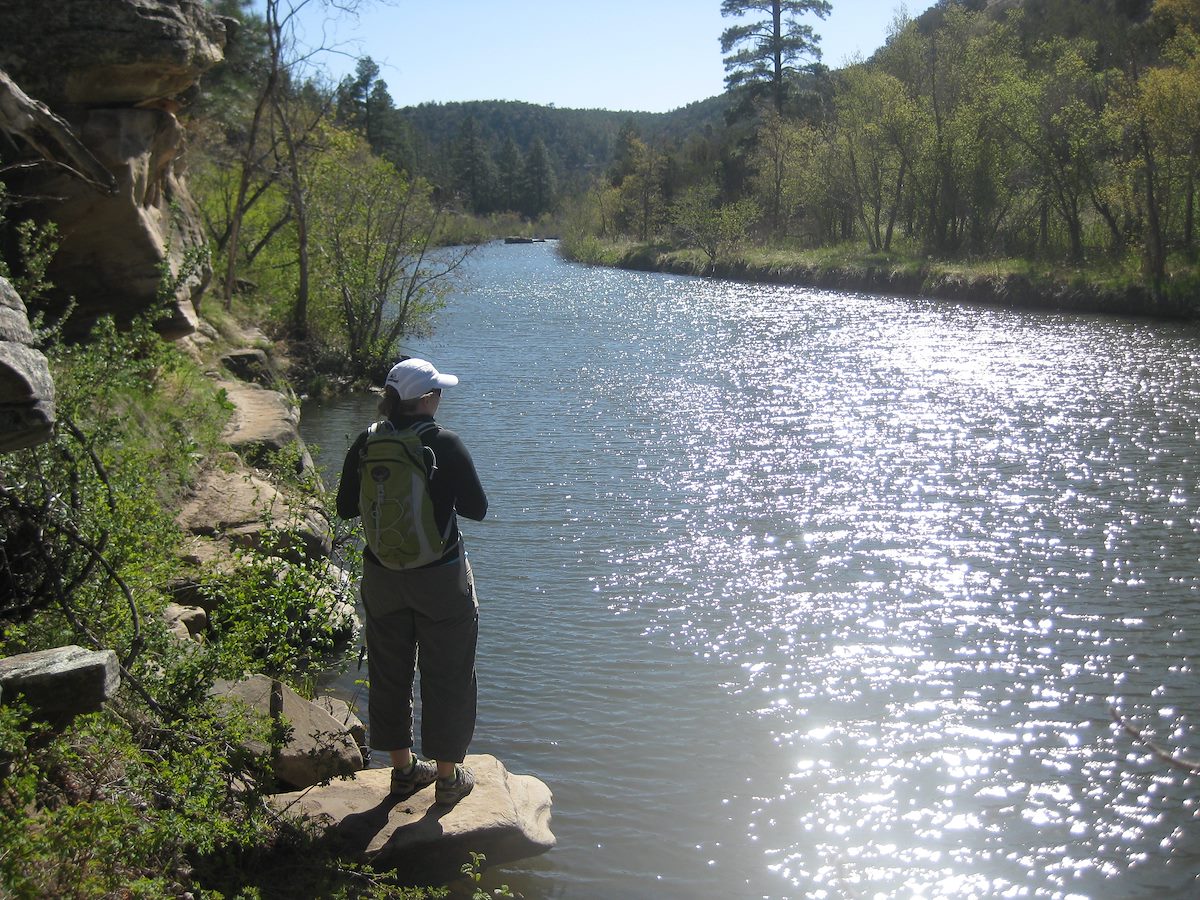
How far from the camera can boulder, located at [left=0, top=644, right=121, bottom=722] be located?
3.99 meters

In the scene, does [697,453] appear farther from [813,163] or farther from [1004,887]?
[813,163]

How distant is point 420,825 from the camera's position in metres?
5.02

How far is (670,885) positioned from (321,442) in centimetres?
1195

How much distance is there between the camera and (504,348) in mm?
26297

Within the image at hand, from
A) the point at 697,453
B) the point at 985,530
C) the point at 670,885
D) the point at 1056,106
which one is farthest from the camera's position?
the point at 1056,106

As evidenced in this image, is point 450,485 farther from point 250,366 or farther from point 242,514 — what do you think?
point 250,366

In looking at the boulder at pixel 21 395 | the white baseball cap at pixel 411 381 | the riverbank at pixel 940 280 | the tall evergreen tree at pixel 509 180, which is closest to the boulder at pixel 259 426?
the white baseball cap at pixel 411 381

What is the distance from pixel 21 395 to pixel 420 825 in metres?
2.52

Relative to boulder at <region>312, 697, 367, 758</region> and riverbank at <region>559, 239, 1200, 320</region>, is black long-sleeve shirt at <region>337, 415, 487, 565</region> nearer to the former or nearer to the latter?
boulder at <region>312, 697, 367, 758</region>

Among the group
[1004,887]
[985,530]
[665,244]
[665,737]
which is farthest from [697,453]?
[665,244]

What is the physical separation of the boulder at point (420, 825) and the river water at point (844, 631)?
0.29m

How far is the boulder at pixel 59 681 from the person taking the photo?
13.1 feet

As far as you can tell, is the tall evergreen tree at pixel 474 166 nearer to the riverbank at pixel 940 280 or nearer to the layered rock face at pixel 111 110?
the riverbank at pixel 940 280

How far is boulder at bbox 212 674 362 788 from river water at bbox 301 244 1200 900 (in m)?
0.96
